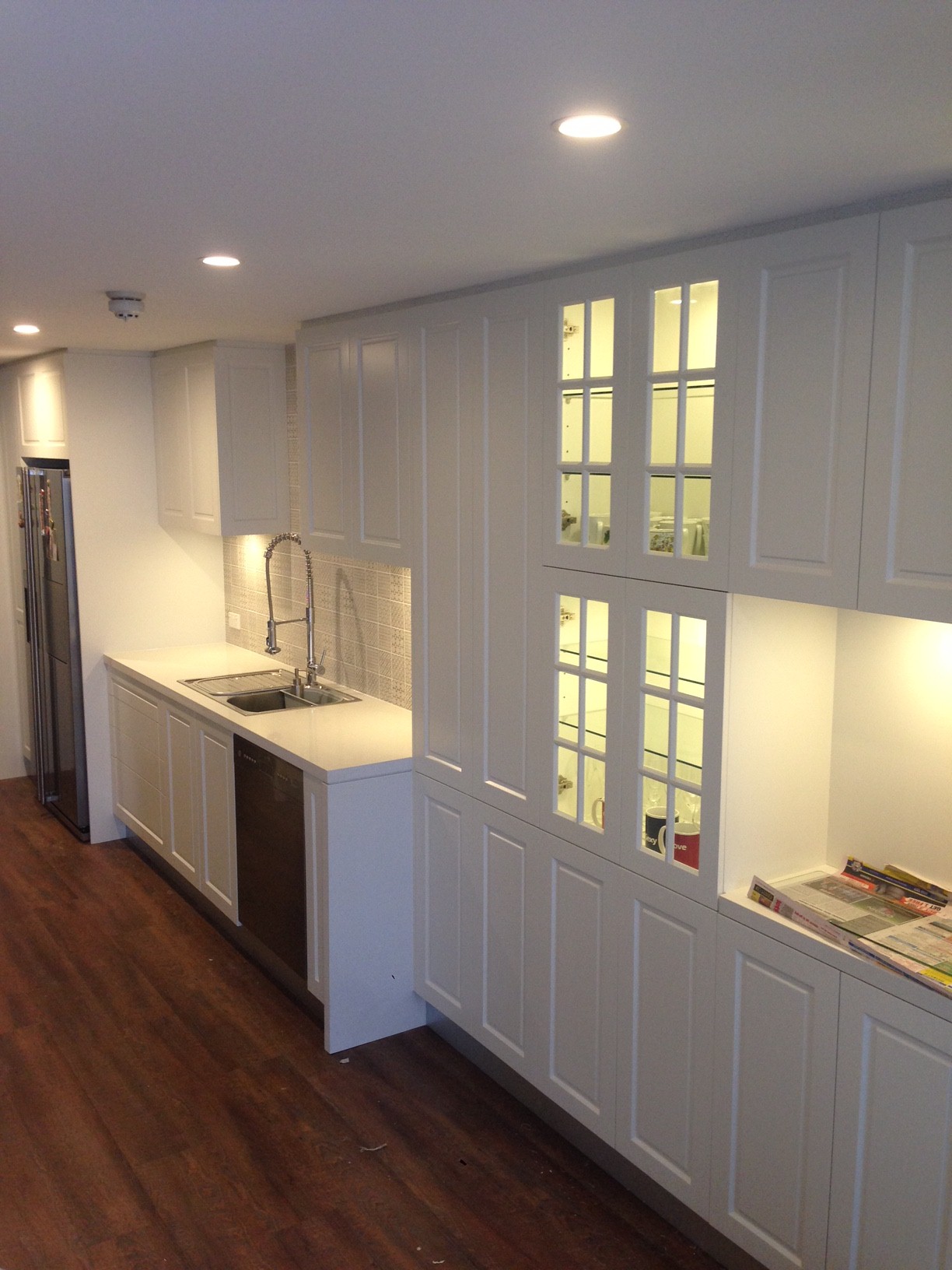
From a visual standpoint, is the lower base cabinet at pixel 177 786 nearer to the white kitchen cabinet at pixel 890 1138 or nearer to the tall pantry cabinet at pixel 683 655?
the tall pantry cabinet at pixel 683 655

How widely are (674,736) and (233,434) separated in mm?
2753

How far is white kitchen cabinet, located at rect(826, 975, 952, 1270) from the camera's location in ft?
6.72

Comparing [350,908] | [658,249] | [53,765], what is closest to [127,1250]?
[350,908]

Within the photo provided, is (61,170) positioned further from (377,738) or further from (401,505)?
(377,738)

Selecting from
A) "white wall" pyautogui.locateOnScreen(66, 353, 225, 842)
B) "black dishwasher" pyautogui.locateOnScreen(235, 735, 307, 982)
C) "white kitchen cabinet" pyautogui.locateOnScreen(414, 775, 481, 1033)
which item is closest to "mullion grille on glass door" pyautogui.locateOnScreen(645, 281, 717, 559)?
"white kitchen cabinet" pyautogui.locateOnScreen(414, 775, 481, 1033)

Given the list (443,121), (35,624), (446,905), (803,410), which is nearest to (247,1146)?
(446,905)

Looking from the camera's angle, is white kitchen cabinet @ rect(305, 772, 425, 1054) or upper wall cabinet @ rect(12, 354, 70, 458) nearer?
white kitchen cabinet @ rect(305, 772, 425, 1054)

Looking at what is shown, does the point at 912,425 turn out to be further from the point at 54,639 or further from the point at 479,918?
the point at 54,639

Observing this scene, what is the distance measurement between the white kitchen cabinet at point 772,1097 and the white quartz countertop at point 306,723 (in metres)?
→ 1.40

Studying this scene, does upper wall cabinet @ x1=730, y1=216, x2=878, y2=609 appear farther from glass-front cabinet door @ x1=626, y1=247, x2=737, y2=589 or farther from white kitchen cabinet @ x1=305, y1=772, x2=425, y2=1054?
white kitchen cabinet @ x1=305, y1=772, x2=425, y2=1054

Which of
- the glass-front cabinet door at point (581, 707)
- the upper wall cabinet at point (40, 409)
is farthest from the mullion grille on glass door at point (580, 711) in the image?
the upper wall cabinet at point (40, 409)

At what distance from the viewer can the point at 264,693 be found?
4586 millimetres

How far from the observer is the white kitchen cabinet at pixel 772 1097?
2281 mm

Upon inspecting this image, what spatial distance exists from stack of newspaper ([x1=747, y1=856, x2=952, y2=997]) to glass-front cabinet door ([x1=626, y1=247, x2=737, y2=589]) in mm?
714
